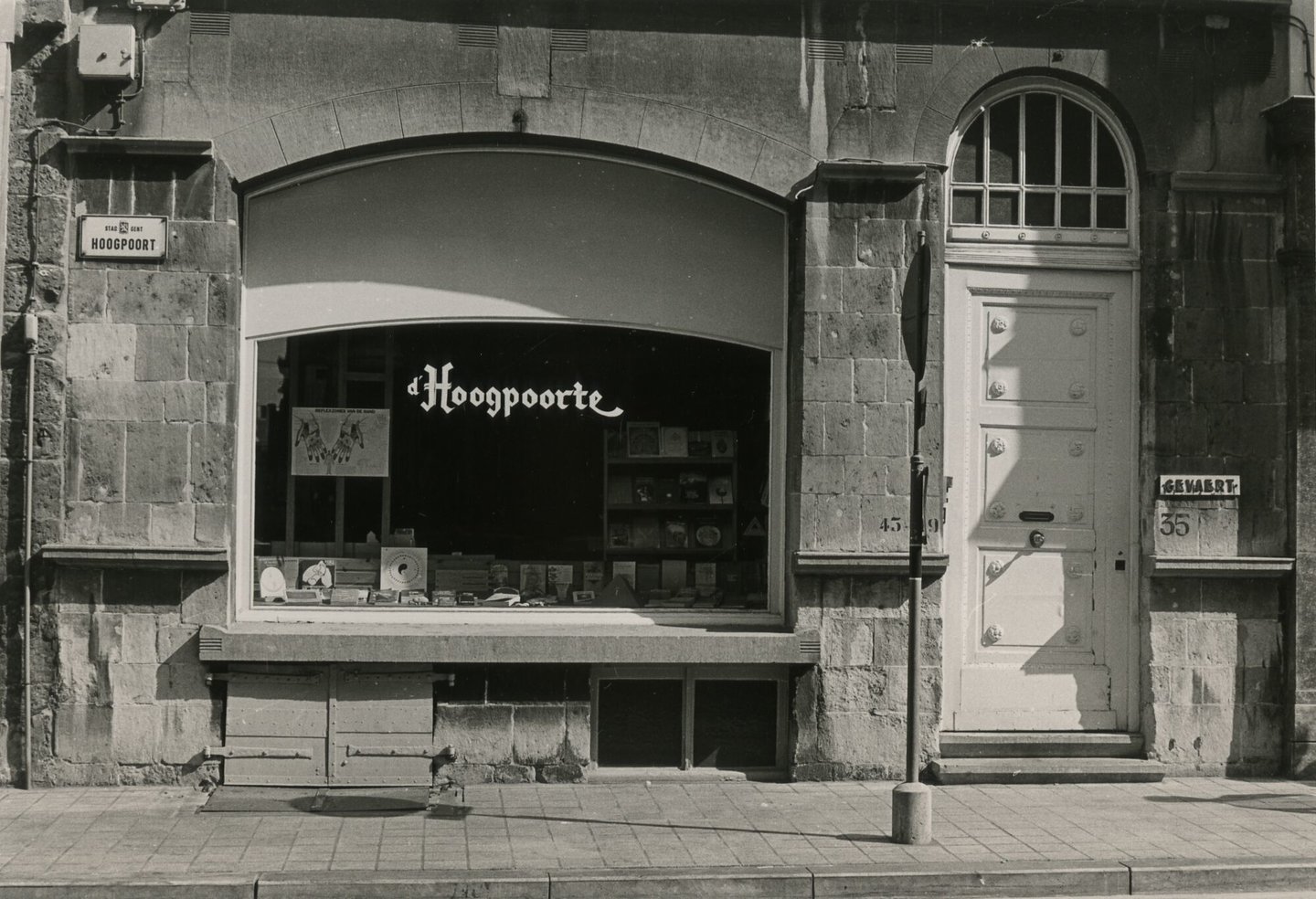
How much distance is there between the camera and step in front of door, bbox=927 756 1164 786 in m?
8.95

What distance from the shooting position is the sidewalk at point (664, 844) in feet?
21.8

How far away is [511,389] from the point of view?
30.5 ft

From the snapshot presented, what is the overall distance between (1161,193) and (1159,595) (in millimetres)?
2641

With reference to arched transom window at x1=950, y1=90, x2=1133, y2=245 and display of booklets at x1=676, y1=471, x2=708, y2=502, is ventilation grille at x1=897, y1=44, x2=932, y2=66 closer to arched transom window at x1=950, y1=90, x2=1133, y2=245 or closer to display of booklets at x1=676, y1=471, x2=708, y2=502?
arched transom window at x1=950, y1=90, x2=1133, y2=245

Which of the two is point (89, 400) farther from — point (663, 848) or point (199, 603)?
point (663, 848)

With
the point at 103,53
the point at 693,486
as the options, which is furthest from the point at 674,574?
the point at 103,53

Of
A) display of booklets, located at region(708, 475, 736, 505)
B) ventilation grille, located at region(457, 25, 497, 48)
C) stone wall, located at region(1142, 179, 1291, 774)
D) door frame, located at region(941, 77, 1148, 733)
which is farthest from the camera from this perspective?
display of booklets, located at region(708, 475, 736, 505)

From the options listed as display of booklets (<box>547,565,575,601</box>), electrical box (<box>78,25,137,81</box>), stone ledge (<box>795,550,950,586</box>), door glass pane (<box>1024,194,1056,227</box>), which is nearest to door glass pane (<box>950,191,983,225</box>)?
door glass pane (<box>1024,194,1056,227</box>)

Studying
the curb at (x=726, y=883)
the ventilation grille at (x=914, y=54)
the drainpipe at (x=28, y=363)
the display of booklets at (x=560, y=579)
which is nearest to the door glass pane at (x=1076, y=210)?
the ventilation grille at (x=914, y=54)

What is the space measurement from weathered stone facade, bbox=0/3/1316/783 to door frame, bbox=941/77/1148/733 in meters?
0.10

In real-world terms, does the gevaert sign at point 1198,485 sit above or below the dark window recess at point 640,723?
above

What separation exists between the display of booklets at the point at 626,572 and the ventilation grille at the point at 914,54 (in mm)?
3699

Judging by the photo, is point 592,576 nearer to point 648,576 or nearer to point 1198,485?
point 648,576

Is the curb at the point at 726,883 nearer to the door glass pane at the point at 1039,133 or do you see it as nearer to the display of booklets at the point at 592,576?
the display of booklets at the point at 592,576
